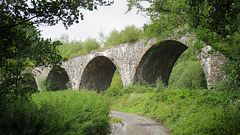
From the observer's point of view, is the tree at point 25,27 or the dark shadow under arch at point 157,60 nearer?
the tree at point 25,27

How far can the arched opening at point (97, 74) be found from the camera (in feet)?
59.7

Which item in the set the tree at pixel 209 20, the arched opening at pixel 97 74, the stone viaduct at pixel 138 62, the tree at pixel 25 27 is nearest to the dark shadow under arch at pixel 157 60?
the stone viaduct at pixel 138 62

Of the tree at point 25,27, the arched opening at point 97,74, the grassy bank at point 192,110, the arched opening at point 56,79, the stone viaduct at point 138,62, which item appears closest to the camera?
the tree at point 25,27

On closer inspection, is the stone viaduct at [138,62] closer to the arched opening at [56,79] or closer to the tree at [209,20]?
the tree at [209,20]

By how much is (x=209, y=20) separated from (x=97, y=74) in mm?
16552

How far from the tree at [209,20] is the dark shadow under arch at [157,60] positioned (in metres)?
5.76

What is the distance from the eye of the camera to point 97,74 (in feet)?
64.9

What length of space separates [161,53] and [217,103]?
7260 mm

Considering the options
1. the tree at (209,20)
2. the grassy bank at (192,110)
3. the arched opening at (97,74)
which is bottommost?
the grassy bank at (192,110)

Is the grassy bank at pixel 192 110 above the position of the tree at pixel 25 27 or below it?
below

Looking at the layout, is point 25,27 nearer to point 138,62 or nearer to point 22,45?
point 22,45

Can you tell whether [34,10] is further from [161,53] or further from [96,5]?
[161,53]

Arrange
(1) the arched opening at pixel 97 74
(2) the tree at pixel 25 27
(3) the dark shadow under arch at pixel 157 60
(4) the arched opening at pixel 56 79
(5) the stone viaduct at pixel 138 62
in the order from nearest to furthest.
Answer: (2) the tree at pixel 25 27
(5) the stone viaduct at pixel 138 62
(3) the dark shadow under arch at pixel 157 60
(1) the arched opening at pixel 97 74
(4) the arched opening at pixel 56 79

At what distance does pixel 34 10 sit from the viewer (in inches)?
112
